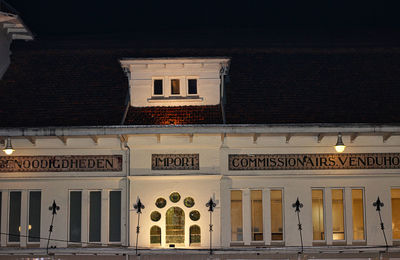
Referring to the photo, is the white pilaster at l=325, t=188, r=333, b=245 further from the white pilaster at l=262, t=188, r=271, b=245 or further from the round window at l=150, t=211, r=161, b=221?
the round window at l=150, t=211, r=161, b=221

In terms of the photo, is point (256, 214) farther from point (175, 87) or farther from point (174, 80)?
point (174, 80)

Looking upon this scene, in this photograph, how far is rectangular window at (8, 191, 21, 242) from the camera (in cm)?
2056

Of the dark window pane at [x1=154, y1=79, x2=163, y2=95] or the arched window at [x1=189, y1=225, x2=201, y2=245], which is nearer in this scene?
the arched window at [x1=189, y1=225, x2=201, y2=245]

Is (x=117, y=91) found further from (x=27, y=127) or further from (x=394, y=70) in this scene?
(x=394, y=70)

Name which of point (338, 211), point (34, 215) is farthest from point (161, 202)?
point (338, 211)

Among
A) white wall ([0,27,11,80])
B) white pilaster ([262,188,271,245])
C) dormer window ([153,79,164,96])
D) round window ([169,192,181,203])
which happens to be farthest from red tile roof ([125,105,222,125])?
white wall ([0,27,11,80])

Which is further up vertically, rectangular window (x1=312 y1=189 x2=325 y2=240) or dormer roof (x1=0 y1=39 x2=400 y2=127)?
dormer roof (x1=0 y1=39 x2=400 y2=127)

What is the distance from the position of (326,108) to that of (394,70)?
3891 millimetres

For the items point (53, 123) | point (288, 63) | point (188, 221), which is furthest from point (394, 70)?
point (53, 123)

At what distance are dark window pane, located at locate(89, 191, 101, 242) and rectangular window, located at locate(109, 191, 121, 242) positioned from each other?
388mm

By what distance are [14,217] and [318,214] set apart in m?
9.76

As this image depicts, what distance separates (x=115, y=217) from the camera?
20.5 m

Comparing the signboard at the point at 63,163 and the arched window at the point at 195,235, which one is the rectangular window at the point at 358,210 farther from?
the signboard at the point at 63,163

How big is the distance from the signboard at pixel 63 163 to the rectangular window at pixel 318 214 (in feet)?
20.7
